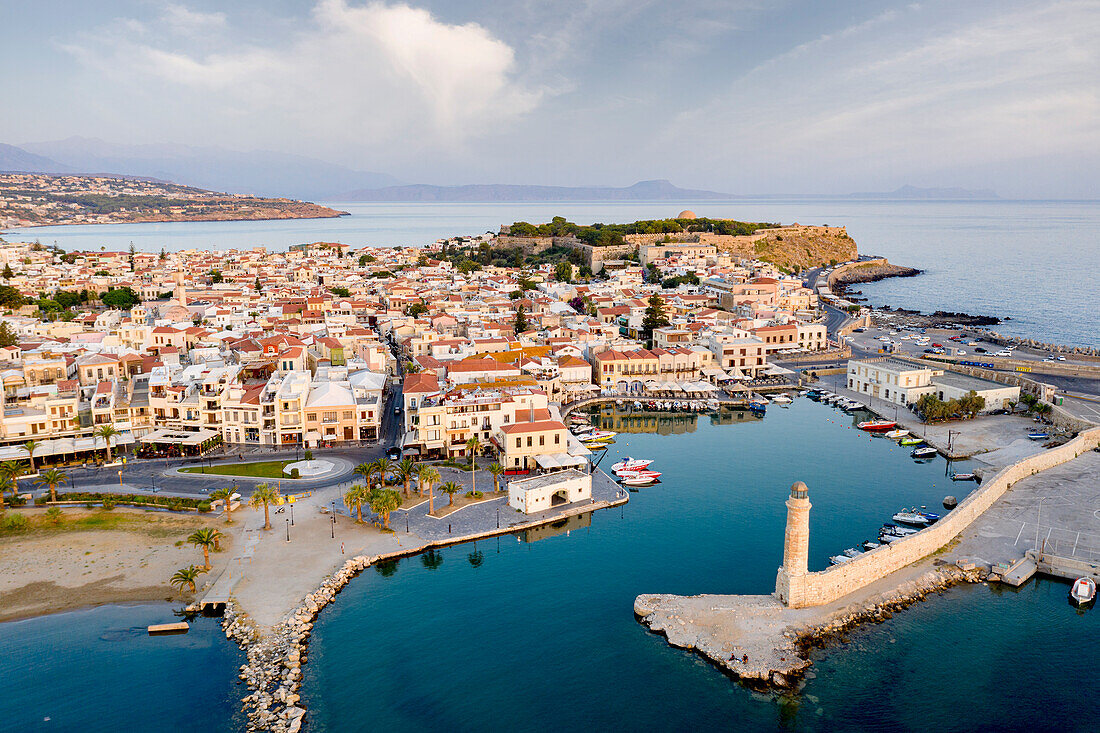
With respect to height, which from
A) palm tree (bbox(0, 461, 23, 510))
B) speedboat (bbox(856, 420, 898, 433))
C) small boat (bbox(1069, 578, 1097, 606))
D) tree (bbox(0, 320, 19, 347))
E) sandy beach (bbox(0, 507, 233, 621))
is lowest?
sandy beach (bbox(0, 507, 233, 621))

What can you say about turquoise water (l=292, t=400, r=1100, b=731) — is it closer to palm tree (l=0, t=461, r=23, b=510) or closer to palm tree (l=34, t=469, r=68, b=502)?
palm tree (l=34, t=469, r=68, b=502)

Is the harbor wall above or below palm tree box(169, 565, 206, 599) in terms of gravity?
above

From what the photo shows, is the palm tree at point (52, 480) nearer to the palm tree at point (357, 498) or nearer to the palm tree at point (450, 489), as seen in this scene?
the palm tree at point (357, 498)

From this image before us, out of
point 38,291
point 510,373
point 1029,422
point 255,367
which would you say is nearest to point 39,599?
point 255,367

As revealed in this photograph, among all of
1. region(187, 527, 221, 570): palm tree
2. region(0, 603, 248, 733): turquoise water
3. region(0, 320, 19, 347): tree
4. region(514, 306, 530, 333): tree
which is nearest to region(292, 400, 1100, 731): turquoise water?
region(0, 603, 248, 733): turquoise water

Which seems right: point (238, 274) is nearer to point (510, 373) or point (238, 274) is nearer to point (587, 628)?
point (510, 373)
